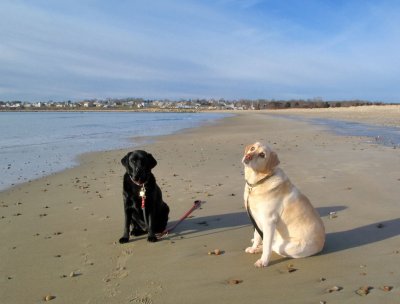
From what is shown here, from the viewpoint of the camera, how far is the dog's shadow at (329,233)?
4824mm

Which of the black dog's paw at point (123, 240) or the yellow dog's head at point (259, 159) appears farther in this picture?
the black dog's paw at point (123, 240)

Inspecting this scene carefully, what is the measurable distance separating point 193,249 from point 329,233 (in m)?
1.74

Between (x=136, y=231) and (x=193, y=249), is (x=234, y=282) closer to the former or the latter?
(x=193, y=249)

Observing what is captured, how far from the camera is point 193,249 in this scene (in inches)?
191

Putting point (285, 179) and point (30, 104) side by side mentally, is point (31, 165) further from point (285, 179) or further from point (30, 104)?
point (30, 104)

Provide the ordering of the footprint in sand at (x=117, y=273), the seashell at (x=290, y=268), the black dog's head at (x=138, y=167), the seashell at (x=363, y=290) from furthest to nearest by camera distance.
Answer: the black dog's head at (x=138, y=167) → the seashell at (x=290, y=268) → the footprint in sand at (x=117, y=273) → the seashell at (x=363, y=290)

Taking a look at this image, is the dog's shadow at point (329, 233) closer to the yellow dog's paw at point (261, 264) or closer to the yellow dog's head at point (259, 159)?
the yellow dog's paw at point (261, 264)

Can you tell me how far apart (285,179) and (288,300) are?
133cm

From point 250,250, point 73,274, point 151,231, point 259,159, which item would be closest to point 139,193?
point 151,231

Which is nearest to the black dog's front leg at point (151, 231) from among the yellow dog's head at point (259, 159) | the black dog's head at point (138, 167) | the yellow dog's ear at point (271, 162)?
the black dog's head at point (138, 167)

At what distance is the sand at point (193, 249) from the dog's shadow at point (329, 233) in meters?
0.01

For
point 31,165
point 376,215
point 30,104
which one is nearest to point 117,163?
point 31,165

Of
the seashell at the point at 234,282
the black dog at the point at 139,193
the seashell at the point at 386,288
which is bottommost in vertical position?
the seashell at the point at 234,282

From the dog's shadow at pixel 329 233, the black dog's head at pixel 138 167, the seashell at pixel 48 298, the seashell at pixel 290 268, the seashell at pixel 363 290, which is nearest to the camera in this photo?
the seashell at pixel 363 290
